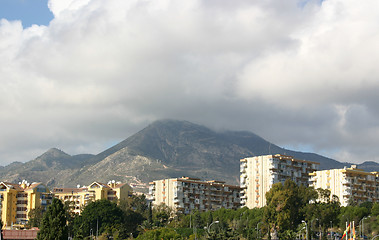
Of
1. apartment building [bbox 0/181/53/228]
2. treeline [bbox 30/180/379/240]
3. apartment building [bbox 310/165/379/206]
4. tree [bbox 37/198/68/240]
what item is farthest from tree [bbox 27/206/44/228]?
apartment building [bbox 310/165/379/206]

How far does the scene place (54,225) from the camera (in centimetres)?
8712

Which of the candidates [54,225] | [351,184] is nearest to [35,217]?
[54,225]

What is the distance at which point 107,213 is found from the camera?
512 feet

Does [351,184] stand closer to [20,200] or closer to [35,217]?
[35,217]

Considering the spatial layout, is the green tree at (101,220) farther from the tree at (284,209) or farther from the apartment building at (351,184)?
the apartment building at (351,184)

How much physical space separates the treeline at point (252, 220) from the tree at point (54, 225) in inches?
1193

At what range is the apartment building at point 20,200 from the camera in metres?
187

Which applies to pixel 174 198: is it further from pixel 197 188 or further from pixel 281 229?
pixel 281 229

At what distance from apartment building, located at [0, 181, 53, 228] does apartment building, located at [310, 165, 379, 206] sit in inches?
3441

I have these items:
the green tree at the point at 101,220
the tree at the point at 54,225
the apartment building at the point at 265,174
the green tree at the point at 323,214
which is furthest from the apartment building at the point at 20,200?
the tree at the point at 54,225

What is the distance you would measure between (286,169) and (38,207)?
251 feet

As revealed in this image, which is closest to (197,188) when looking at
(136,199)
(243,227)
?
(136,199)

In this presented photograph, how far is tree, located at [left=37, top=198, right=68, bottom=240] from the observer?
284 ft

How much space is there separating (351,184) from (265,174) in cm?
2616
